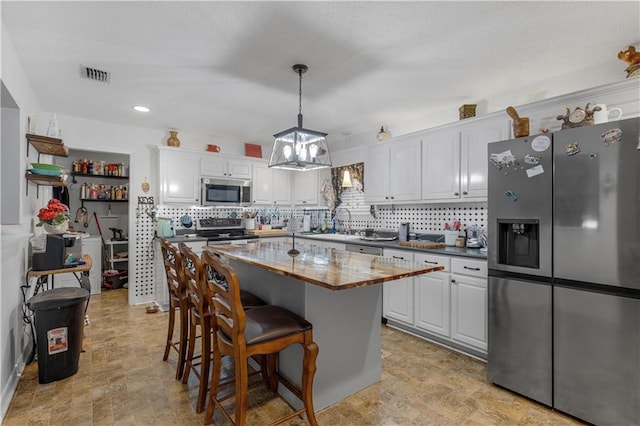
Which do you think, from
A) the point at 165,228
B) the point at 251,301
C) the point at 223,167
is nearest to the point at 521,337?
the point at 251,301

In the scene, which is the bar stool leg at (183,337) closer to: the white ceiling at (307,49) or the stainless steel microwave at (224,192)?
the white ceiling at (307,49)

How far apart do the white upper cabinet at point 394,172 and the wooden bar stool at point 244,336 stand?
245 centimetres

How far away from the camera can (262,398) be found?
2.17 meters

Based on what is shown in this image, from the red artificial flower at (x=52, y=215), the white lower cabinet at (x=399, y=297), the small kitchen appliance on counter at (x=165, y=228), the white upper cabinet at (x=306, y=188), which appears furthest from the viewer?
the white upper cabinet at (x=306, y=188)

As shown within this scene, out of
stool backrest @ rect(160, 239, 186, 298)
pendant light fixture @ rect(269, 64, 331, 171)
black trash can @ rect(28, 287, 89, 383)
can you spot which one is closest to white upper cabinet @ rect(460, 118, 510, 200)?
pendant light fixture @ rect(269, 64, 331, 171)

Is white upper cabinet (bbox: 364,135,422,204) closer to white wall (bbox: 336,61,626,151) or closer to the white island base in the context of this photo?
white wall (bbox: 336,61,626,151)

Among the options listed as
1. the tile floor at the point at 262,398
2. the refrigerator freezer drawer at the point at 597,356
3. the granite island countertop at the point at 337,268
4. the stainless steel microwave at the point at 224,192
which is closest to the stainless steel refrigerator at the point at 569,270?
the refrigerator freezer drawer at the point at 597,356

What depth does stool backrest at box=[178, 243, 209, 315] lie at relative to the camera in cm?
189

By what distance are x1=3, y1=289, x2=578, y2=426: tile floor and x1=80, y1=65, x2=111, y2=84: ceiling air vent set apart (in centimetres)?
252

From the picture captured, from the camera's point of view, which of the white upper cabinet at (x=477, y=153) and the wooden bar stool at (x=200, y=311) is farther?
the white upper cabinet at (x=477, y=153)

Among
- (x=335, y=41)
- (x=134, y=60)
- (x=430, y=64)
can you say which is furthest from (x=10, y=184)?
(x=430, y=64)

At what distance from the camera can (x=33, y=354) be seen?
2736 millimetres

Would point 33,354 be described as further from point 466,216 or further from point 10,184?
point 466,216

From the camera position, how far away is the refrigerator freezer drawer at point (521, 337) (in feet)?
6.84
